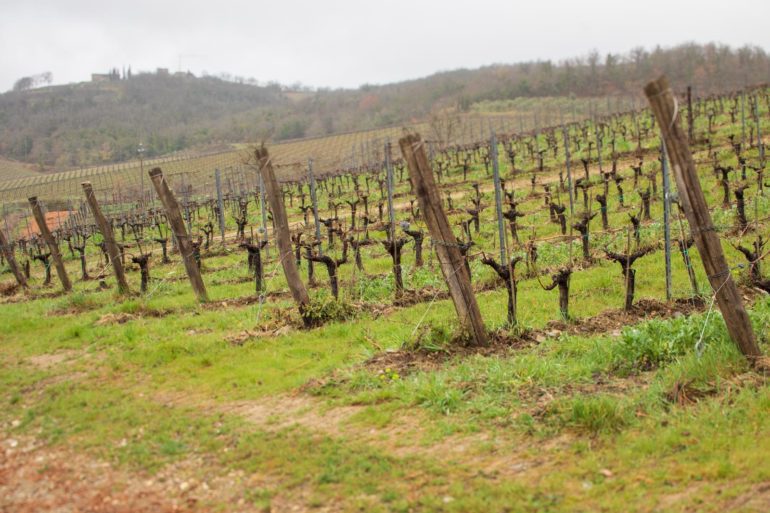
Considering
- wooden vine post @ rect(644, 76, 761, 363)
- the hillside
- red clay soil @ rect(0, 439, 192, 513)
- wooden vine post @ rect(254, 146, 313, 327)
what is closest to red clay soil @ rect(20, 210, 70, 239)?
the hillside

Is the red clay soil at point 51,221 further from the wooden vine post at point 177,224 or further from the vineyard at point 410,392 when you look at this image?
the vineyard at point 410,392

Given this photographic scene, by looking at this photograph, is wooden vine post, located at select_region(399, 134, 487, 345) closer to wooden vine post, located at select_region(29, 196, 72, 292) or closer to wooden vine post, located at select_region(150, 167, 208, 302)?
wooden vine post, located at select_region(150, 167, 208, 302)

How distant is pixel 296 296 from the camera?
10055 mm

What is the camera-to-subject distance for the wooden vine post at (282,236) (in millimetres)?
9852

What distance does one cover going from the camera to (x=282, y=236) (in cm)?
995

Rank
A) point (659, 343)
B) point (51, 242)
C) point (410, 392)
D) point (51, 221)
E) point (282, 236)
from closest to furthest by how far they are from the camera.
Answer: point (410, 392), point (659, 343), point (282, 236), point (51, 242), point (51, 221)

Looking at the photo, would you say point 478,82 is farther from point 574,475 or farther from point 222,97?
point 574,475

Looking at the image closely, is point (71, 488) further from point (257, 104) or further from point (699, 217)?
point (257, 104)

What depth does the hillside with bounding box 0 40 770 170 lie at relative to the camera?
77.9m

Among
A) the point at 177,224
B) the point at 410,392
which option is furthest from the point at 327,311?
the point at 177,224

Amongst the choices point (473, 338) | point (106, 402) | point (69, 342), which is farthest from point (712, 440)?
point (69, 342)

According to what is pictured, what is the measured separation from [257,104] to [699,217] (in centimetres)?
16185

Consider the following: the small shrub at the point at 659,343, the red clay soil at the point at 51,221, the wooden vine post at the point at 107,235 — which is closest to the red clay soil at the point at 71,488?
the small shrub at the point at 659,343

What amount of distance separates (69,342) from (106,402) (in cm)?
354
